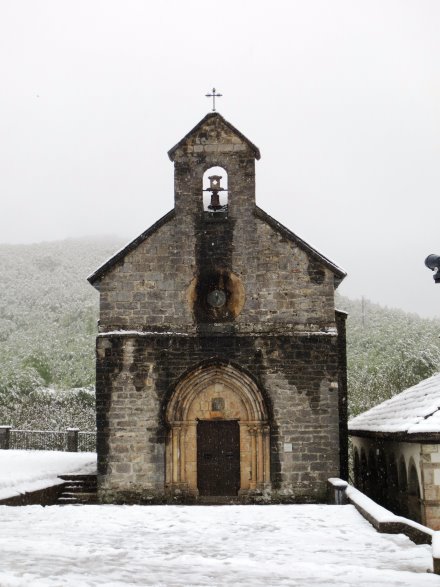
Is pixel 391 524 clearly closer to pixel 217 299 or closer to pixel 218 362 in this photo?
pixel 218 362

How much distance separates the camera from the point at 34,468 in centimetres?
1988

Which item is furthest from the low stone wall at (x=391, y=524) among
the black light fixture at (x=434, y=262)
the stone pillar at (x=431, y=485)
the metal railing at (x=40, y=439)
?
the metal railing at (x=40, y=439)

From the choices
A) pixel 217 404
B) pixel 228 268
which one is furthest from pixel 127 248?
pixel 217 404

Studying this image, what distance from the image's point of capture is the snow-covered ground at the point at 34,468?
53.4 ft

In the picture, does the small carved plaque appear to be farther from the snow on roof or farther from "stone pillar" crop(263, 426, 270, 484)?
the snow on roof

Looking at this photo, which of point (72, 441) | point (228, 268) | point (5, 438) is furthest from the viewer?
point (72, 441)

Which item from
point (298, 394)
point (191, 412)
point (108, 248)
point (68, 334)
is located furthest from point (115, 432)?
point (108, 248)

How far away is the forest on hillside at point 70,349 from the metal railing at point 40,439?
188 inches

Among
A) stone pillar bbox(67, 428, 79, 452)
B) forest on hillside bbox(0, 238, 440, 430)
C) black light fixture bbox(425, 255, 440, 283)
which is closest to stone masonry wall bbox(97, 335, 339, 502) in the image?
black light fixture bbox(425, 255, 440, 283)

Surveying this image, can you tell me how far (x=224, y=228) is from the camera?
1741cm

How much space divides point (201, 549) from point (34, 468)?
12.4m

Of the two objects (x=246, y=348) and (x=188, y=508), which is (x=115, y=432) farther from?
(x=188, y=508)

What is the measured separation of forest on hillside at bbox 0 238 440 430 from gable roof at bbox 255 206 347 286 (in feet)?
60.4

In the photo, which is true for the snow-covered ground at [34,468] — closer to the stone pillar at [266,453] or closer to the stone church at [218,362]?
the stone church at [218,362]
